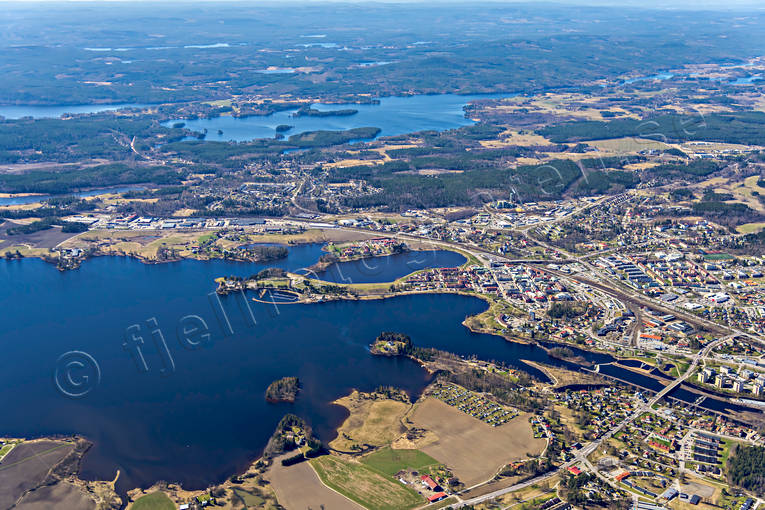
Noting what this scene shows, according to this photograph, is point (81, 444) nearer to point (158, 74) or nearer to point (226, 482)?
point (226, 482)

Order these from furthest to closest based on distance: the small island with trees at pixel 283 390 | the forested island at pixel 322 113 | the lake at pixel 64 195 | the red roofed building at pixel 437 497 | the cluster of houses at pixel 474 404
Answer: the forested island at pixel 322 113, the lake at pixel 64 195, the small island with trees at pixel 283 390, the cluster of houses at pixel 474 404, the red roofed building at pixel 437 497

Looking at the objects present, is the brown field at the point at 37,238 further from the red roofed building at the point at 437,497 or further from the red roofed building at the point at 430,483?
the red roofed building at the point at 437,497

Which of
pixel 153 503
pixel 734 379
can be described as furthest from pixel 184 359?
pixel 734 379

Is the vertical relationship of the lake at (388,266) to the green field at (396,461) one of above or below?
above

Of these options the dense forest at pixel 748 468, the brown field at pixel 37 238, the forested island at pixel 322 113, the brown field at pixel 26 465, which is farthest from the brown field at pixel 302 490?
the forested island at pixel 322 113

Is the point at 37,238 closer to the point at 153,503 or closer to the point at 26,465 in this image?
the point at 26,465

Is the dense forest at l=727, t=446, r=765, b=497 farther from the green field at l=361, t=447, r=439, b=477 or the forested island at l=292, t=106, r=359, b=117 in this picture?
the forested island at l=292, t=106, r=359, b=117
